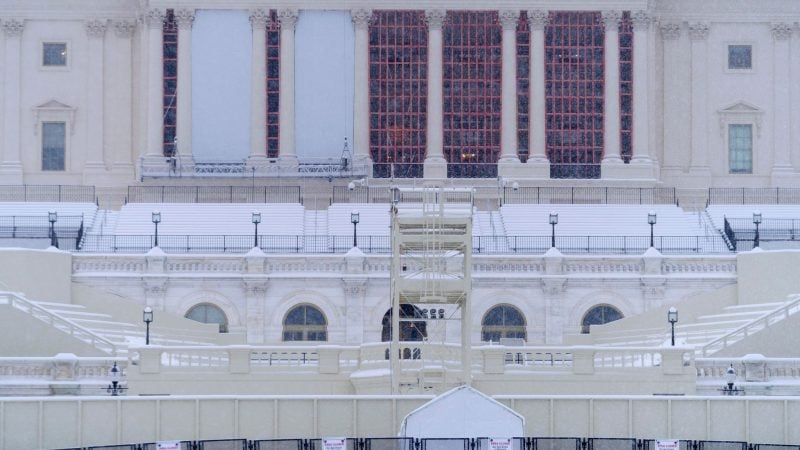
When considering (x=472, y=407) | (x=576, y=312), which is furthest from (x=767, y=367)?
(x=576, y=312)

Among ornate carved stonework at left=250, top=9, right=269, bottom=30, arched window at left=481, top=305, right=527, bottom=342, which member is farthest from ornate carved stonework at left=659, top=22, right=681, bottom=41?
arched window at left=481, top=305, right=527, bottom=342

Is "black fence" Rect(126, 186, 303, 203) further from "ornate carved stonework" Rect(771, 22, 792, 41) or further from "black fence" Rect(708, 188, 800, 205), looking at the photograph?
"ornate carved stonework" Rect(771, 22, 792, 41)

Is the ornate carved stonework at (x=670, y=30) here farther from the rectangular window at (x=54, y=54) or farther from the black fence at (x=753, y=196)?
the rectangular window at (x=54, y=54)

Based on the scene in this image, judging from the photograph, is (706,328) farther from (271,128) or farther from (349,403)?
(271,128)

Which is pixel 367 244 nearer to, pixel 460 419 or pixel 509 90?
pixel 509 90

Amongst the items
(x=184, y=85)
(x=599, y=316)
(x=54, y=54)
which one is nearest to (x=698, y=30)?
(x=184, y=85)
